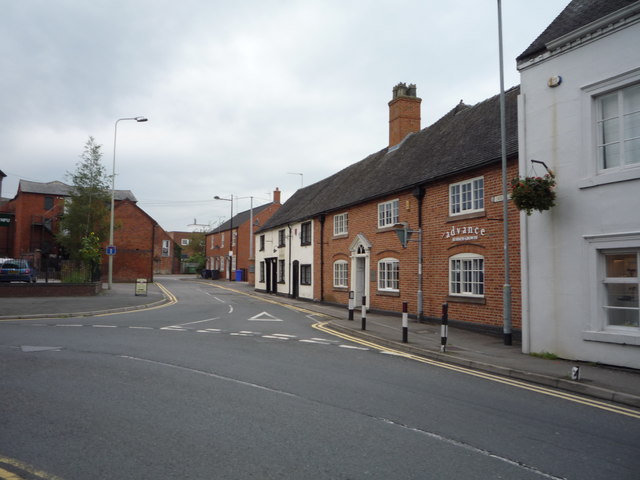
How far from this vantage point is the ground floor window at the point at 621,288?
901 cm

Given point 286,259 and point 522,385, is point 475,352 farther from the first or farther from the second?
point 286,259

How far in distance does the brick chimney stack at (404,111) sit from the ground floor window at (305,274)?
9.21m

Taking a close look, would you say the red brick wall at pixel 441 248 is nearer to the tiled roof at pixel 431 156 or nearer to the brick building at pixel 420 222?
the brick building at pixel 420 222

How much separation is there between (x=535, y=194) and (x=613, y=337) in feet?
10.2

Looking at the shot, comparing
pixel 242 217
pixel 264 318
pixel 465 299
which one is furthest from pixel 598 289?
pixel 242 217

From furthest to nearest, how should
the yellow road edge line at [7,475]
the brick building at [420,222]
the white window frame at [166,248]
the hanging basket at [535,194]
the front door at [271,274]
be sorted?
the white window frame at [166,248] → the front door at [271,274] → the brick building at [420,222] → the hanging basket at [535,194] → the yellow road edge line at [7,475]

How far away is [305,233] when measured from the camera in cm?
2903

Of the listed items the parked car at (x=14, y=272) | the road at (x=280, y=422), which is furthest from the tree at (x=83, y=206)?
the road at (x=280, y=422)

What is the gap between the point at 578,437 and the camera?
5297 mm

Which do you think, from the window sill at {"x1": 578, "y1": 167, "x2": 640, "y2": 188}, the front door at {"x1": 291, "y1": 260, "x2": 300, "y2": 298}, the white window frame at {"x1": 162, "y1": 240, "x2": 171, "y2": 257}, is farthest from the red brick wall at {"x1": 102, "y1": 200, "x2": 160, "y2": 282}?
the window sill at {"x1": 578, "y1": 167, "x2": 640, "y2": 188}

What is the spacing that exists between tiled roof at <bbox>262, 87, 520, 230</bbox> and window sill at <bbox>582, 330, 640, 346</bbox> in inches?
221

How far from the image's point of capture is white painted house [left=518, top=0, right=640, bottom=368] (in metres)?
9.04

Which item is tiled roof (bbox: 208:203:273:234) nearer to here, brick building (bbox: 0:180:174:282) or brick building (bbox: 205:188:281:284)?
brick building (bbox: 205:188:281:284)

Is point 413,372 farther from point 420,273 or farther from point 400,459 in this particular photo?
point 420,273
